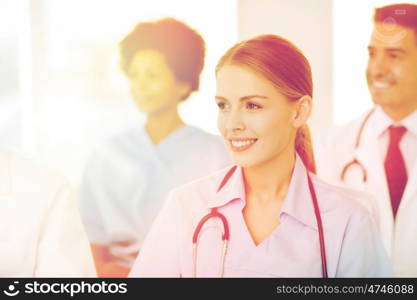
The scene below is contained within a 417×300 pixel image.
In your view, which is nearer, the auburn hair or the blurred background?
the auburn hair

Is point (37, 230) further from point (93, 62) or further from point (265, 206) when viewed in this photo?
point (265, 206)

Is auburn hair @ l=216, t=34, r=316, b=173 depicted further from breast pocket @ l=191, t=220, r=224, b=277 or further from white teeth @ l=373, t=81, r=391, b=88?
breast pocket @ l=191, t=220, r=224, b=277

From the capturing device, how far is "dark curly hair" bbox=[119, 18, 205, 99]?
6.79 ft

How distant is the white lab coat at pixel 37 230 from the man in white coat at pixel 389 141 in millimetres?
829

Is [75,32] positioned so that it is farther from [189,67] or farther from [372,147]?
[372,147]

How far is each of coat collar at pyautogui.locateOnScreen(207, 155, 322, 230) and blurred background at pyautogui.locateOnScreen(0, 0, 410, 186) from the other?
→ 169 millimetres

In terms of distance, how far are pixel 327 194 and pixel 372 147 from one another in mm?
231

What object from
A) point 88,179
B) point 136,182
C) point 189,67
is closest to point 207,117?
point 189,67

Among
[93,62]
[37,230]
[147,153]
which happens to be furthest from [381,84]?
[37,230]

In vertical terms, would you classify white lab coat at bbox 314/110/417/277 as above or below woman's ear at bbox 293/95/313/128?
below

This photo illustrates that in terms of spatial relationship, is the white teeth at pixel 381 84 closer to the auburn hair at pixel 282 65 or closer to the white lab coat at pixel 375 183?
the white lab coat at pixel 375 183

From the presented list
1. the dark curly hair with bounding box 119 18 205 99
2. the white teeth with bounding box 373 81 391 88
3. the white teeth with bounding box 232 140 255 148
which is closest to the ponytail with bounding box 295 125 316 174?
the white teeth with bounding box 232 140 255 148

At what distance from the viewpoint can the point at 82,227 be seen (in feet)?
6.67

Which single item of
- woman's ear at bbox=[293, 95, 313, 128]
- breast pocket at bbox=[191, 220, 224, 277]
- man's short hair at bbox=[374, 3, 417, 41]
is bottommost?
breast pocket at bbox=[191, 220, 224, 277]
